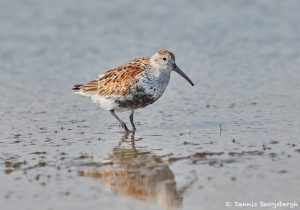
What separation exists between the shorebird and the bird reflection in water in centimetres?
161

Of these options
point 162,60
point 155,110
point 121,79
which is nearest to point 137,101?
point 121,79

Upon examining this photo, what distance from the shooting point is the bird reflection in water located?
7.59 metres

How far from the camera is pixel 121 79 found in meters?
11.3

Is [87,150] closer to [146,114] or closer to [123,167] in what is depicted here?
[123,167]

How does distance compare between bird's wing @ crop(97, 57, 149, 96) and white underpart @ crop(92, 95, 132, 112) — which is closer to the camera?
bird's wing @ crop(97, 57, 149, 96)

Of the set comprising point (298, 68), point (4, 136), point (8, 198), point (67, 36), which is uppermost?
point (67, 36)

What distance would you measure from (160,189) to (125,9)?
12.2m

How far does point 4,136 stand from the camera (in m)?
10.5

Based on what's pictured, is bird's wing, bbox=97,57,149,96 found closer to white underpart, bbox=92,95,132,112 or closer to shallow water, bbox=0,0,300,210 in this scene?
white underpart, bbox=92,95,132,112

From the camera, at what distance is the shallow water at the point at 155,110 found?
7.81 metres

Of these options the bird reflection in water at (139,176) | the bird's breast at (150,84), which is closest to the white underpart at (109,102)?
the bird's breast at (150,84)

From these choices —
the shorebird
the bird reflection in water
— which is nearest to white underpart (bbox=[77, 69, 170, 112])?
the shorebird

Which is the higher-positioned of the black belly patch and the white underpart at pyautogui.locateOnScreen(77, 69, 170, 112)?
the white underpart at pyautogui.locateOnScreen(77, 69, 170, 112)

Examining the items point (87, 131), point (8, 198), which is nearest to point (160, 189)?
point (8, 198)
